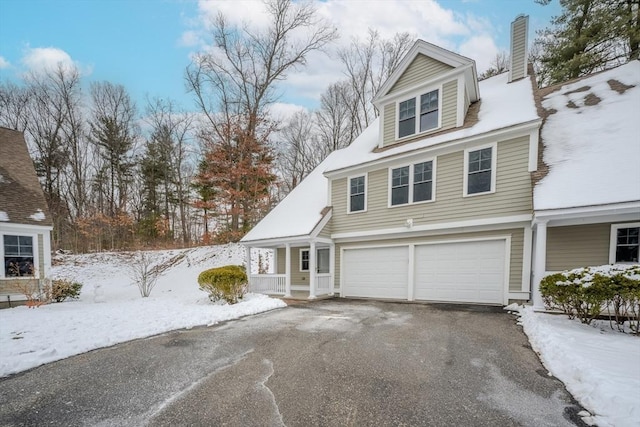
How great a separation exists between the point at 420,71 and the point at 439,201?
464 cm

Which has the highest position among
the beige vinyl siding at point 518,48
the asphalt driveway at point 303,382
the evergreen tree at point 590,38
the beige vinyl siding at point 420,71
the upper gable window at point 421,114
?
the evergreen tree at point 590,38

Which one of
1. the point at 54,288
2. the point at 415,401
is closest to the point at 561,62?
the point at 415,401

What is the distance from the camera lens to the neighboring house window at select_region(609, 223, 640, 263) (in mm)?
6293

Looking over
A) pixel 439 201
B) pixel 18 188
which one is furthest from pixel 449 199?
pixel 18 188

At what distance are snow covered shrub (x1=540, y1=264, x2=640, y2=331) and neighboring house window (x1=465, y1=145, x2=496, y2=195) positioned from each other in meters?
3.06

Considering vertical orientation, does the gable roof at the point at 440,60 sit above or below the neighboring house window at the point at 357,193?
above

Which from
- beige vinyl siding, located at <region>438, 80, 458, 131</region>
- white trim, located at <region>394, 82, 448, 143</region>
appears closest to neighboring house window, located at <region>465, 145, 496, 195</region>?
beige vinyl siding, located at <region>438, 80, 458, 131</region>

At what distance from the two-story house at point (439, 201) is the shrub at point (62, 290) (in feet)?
21.5

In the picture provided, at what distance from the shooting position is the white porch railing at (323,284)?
10453mm

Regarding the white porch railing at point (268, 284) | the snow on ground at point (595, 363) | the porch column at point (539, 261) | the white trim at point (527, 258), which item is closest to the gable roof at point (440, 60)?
the white trim at point (527, 258)

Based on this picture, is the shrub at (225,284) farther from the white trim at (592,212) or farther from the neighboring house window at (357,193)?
the white trim at (592,212)

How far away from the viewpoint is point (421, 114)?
386 inches

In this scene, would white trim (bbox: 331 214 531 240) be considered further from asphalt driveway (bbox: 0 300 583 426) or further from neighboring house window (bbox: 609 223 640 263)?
asphalt driveway (bbox: 0 300 583 426)

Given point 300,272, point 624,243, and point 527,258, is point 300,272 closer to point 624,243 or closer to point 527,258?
point 527,258
